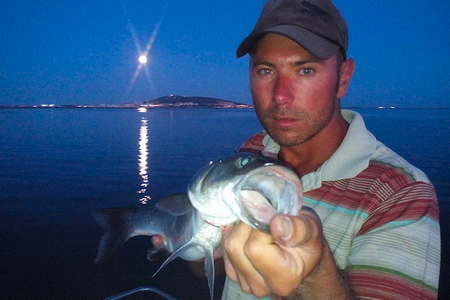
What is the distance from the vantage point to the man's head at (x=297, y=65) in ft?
9.57

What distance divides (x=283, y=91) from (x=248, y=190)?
4.48 ft

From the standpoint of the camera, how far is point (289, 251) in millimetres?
1764

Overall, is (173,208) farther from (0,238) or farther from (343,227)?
(0,238)

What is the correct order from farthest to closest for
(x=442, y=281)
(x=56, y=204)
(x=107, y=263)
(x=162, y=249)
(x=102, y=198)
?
(x=102, y=198), (x=56, y=204), (x=107, y=263), (x=442, y=281), (x=162, y=249)

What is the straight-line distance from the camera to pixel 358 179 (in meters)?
2.60

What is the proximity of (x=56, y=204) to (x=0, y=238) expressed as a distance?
12.2ft

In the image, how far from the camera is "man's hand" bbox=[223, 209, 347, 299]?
162cm

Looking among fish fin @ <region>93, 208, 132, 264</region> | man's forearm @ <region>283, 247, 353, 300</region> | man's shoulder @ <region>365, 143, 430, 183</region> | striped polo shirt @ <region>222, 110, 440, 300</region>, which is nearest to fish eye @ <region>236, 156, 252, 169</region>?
man's forearm @ <region>283, 247, 353, 300</region>

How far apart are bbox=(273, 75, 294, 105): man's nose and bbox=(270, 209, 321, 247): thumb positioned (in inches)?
61.4

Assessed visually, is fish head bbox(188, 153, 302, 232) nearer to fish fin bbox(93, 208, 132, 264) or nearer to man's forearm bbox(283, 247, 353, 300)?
man's forearm bbox(283, 247, 353, 300)

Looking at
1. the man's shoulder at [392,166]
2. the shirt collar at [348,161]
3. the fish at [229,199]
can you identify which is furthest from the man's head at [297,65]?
the fish at [229,199]

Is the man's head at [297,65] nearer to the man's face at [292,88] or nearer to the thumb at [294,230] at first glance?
the man's face at [292,88]

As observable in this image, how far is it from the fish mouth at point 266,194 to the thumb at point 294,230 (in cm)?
9

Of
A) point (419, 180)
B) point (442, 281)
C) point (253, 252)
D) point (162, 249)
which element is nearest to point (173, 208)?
point (162, 249)
